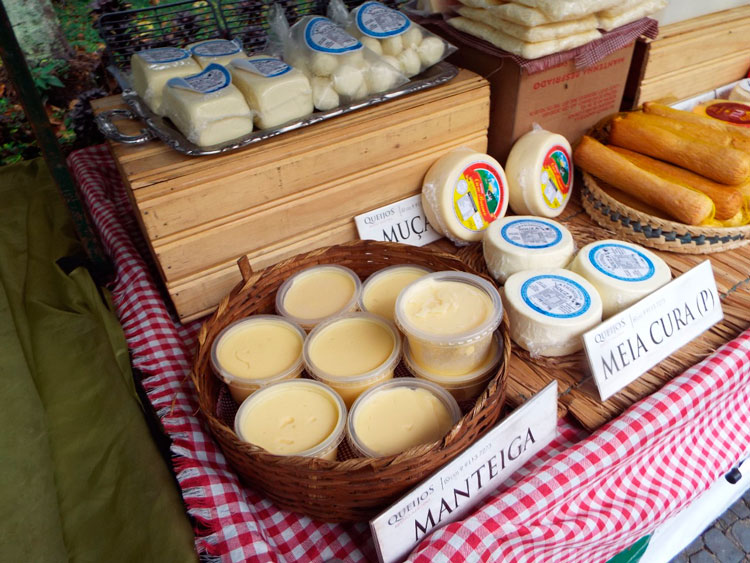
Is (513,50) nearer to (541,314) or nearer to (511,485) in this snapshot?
(541,314)

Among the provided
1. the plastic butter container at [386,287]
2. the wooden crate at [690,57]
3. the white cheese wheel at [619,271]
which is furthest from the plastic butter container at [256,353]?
the wooden crate at [690,57]

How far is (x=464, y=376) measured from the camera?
100cm

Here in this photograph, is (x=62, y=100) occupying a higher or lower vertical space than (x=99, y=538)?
higher

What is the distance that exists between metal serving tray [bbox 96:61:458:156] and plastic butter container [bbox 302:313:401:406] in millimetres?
453

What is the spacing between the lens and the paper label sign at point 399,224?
138cm

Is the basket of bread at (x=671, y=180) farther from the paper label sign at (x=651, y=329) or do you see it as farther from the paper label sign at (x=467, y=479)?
the paper label sign at (x=467, y=479)

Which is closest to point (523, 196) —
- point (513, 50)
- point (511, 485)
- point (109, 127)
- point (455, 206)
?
point (455, 206)

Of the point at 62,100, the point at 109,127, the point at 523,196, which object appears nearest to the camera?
the point at 109,127

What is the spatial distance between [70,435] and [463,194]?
1.13 meters

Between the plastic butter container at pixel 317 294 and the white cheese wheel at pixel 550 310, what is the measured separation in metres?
0.36

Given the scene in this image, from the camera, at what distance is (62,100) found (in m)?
1.91

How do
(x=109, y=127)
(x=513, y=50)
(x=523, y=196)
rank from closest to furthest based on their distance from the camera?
(x=109, y=127) → (x=513, y=50) → (x=523, y=196)


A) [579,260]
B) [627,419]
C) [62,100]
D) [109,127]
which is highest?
[109,127]

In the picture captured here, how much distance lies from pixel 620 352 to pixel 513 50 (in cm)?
83
